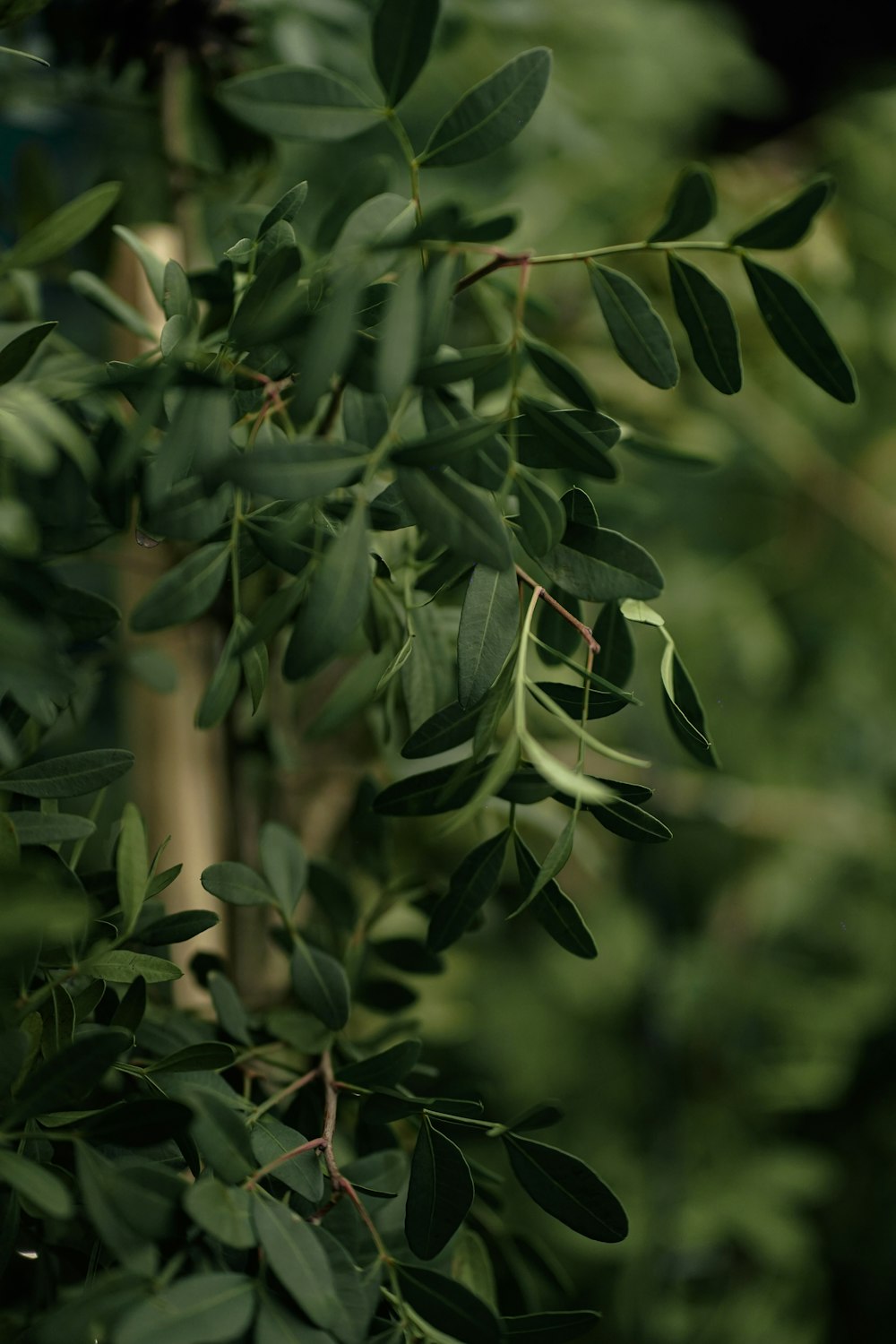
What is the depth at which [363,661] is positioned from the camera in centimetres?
33

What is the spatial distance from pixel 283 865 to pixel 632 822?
11 centimetres

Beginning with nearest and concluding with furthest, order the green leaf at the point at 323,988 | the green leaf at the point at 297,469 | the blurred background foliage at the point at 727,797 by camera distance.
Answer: the green leaf at the point at 297,469, the green leaf at the point at 323,988, the blurred background foliage at the point at 727,797

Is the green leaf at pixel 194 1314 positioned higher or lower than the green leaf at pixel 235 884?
higher

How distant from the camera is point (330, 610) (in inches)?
7.1

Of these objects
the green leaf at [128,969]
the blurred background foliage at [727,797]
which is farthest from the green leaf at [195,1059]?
the blurred background foliage at [727,797]

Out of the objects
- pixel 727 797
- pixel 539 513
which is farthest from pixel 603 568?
pixel 727 797

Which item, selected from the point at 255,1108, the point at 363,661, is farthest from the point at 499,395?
the point at 255,1108

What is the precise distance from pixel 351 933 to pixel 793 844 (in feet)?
1.69

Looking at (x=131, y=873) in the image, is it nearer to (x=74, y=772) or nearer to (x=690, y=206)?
(x=74, y=772)

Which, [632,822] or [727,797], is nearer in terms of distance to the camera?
[632,822]

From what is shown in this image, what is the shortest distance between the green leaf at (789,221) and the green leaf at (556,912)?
0.46 ft

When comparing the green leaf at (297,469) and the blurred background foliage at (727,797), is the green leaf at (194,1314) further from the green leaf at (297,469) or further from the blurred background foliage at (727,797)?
the blurred background foliage at (727,797)

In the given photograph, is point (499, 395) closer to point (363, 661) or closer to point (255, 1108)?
point (363, 661)

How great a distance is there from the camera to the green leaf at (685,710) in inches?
9.1
